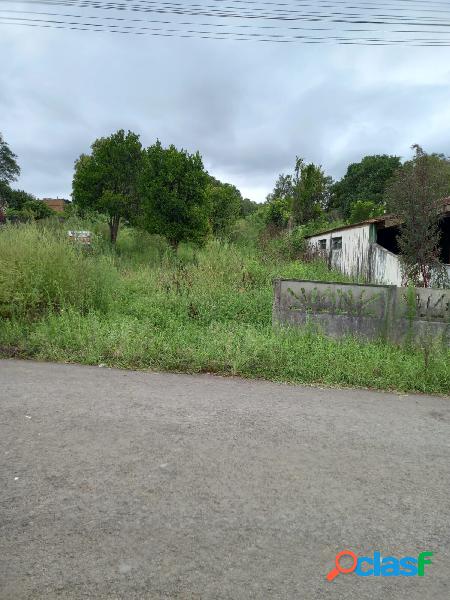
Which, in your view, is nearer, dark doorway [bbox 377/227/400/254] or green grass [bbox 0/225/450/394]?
green grass [bbox 0/225/450/394]

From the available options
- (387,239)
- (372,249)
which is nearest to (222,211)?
(387,239)

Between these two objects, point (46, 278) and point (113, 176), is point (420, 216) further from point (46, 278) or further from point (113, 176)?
point (113, 176)

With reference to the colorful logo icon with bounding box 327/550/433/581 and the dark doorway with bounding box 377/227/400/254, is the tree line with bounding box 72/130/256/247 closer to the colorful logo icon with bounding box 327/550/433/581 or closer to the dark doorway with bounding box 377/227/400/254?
the dark doorway with bounding box 377/227/400/254

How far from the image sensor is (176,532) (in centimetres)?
Result: 198

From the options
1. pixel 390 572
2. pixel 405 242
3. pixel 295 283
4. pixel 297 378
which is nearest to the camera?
pixel 390 572

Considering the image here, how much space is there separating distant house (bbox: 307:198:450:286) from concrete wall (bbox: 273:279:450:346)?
3.27 meters

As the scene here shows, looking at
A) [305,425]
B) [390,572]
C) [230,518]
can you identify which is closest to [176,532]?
[230,518]

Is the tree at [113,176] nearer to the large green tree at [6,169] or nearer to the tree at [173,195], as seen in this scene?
the tree at [173,195]

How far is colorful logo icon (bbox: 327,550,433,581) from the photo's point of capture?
1.79m

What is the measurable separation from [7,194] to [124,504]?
153 ft

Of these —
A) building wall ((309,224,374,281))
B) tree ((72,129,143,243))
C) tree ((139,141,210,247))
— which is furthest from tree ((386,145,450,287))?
tree ((72,129,143,243))

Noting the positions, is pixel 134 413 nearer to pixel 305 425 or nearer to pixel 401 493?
pixel 305 425

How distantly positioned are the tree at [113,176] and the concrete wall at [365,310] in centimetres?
1263

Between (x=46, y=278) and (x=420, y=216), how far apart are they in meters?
7.62
